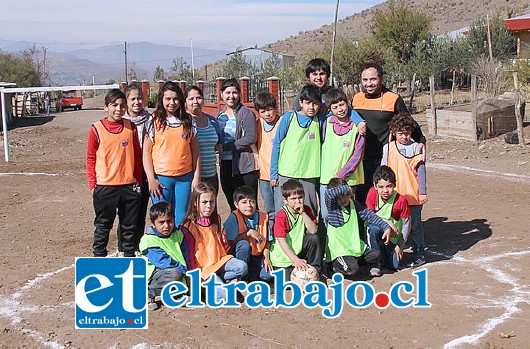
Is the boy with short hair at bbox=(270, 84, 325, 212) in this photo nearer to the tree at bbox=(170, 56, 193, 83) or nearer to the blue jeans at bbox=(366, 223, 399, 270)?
the blue jeans at bbox=(366, 223, 399, 270)

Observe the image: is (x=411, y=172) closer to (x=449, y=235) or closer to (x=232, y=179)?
(x=449, y=235)

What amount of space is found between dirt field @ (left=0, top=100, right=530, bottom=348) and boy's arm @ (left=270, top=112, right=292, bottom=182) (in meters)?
1.40

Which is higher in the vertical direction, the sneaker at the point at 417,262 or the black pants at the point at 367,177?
the black pants at the point at 367,177

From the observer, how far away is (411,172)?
6.52 metres

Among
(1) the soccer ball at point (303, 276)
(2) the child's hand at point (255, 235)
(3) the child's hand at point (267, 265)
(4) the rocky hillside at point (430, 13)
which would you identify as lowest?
(1) the soccer ball at point (303, 276)

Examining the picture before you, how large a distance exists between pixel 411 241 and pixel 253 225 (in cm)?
225

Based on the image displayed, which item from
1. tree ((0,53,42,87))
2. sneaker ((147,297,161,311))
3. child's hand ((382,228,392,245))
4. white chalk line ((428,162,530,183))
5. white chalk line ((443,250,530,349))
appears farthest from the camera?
tree ((0,53,42,87))

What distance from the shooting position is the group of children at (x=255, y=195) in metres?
5.51

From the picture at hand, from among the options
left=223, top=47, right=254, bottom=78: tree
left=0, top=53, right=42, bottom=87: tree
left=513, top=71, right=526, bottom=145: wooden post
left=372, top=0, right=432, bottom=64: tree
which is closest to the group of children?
left=513, top=71, right=526, bottom=145: wooden post

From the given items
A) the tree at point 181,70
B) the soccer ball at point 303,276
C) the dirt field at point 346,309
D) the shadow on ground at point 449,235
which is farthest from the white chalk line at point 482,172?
the tree at point 181,70

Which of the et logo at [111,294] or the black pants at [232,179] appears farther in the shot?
the black pants at [232,179]

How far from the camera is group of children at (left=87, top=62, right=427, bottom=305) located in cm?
551

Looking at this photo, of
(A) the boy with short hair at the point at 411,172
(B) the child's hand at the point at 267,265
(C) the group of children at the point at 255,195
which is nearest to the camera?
(C) the group of children at the point at 255,195

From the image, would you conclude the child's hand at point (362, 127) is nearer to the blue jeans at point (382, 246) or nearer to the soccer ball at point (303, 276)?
the blue jeans at point (382, 246)
